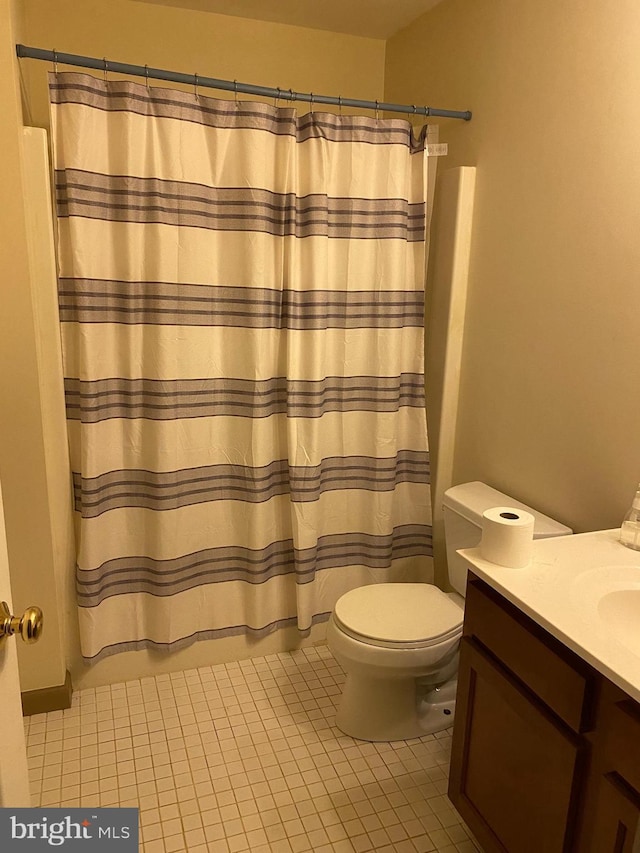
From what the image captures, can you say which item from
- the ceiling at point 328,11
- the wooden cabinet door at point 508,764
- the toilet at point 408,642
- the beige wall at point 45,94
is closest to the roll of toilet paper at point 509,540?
the wooden cabinet door at point 508,764

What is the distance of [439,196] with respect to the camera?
2365mm

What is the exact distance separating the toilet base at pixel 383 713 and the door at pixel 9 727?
119cm

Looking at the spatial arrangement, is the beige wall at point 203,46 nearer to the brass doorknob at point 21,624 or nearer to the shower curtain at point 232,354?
the shower curtain at point 232,354

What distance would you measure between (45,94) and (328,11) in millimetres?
1115

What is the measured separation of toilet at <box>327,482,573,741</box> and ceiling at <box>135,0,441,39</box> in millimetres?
1822

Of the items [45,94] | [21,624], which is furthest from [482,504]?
[45,94]

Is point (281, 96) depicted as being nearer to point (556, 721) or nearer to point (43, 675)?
point (556, 721)

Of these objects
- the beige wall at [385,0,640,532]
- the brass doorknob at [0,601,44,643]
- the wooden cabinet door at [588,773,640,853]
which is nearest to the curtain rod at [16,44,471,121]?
the beige wall at [385,0,640,532]

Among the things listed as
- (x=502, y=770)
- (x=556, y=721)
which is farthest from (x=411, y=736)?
(x=556, y=721)

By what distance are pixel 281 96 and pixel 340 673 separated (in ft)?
6.84

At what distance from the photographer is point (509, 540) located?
1.44 m

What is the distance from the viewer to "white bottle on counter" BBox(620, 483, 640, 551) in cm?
157

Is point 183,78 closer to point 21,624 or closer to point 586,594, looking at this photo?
point 21,624

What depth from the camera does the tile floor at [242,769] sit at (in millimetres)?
1736
